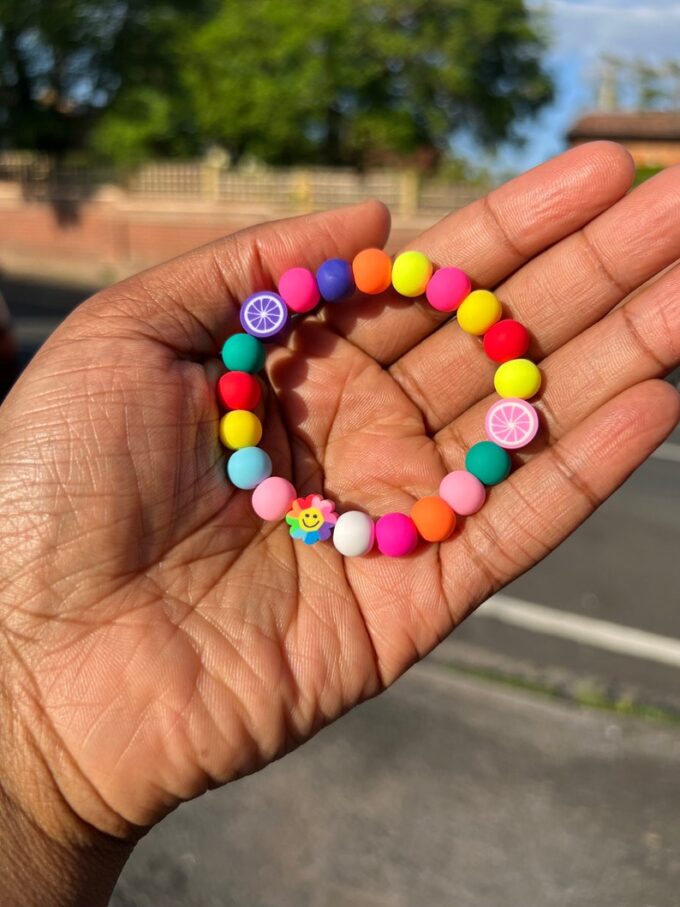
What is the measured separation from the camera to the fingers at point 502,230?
246 centimetres

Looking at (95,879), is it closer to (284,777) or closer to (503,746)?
(284,777)

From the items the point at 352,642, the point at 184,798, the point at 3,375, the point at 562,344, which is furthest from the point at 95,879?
the point at 3,375

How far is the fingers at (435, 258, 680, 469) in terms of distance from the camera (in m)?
2.36

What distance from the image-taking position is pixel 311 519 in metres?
2.39

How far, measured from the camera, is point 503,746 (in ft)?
11.1

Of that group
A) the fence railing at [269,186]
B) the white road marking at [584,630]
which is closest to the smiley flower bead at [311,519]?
the white road marking at [584,630]

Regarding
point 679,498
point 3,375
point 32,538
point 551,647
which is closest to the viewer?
point 32,538

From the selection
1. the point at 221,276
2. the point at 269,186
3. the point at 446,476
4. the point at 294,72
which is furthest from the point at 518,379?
the point at 294,72

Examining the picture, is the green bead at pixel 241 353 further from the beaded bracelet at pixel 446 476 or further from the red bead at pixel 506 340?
the red bead at pixel 506 340

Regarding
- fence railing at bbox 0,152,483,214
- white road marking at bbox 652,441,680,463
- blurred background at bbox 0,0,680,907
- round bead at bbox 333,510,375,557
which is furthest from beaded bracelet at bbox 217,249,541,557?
fence railing at bbox 0,152,483,214

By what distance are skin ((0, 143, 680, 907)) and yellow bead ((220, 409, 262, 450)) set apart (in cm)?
4

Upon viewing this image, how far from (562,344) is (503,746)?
1.71 meters

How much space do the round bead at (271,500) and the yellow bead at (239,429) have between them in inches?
5.5

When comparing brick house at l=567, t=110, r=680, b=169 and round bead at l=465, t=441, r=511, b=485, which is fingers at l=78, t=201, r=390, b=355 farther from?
brick house at l=567, t=110, r=680, b=169
